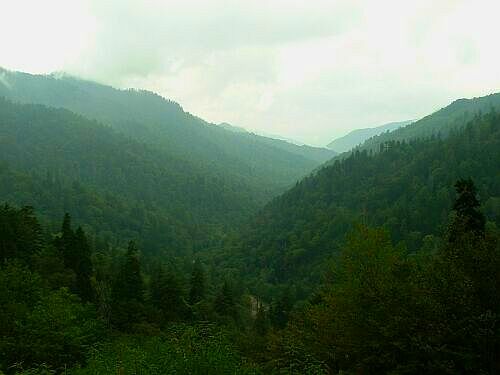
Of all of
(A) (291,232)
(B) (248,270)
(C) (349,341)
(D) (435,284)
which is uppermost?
(D) (435,284)

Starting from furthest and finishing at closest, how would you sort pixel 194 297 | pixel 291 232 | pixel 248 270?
pixel 291 232 < pixel 248 270 < pixel 194 297

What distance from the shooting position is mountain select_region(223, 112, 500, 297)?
13738 centimetres

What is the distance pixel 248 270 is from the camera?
6245 inches

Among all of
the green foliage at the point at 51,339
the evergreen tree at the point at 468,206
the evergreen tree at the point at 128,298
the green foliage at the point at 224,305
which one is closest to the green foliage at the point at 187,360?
the green foliage at the point at 51,339

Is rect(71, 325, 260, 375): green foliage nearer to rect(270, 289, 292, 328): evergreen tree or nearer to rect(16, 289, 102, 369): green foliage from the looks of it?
rect(16, 289, 102, 369): green foliage

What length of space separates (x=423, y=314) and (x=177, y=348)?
9.25 meters

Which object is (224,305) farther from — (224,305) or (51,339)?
(51,339)

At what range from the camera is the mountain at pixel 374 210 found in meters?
137

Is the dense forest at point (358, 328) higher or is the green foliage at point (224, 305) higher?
the dense forest at point (358, 328)

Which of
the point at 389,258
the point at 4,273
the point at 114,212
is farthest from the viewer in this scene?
the point at 114,212

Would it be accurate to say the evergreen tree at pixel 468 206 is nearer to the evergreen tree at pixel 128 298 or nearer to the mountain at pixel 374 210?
the evergreen tree at pixel 128 298

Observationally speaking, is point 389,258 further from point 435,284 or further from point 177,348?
point 177,348

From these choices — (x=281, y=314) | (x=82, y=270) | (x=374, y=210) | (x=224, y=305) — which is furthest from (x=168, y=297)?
(x=374, y=210)

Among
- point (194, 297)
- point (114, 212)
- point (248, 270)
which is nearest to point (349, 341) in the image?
point (194, 297)
